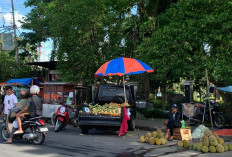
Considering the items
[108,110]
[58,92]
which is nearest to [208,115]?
[108,110]

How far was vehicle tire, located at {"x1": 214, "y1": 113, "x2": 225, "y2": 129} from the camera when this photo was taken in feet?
45.2

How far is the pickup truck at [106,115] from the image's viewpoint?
11.4 metres

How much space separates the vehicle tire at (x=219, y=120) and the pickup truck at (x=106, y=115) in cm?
377

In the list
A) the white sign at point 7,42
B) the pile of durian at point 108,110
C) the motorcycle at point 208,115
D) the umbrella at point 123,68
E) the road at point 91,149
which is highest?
the white sign at point 7,42

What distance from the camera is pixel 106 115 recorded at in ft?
37.4

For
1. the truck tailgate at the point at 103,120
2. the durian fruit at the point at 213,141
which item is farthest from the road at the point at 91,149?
the truck tailgate at the point at 103,120

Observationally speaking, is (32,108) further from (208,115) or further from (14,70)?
(14,70)

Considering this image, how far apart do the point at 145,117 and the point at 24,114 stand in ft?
31.9

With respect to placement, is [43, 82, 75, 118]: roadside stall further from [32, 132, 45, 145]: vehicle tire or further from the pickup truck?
[32, 132, 45, 145]: vehicle tire

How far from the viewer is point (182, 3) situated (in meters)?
15.3

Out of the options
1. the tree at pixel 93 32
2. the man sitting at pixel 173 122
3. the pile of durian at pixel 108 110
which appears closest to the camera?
the man sitting at pixel 173 122

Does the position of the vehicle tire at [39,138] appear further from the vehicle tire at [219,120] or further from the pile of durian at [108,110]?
the vehicle tire at [219,120]

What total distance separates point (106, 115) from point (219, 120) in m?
5.61

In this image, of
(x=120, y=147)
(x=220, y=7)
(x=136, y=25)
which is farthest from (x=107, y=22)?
(x=120, y=147)
